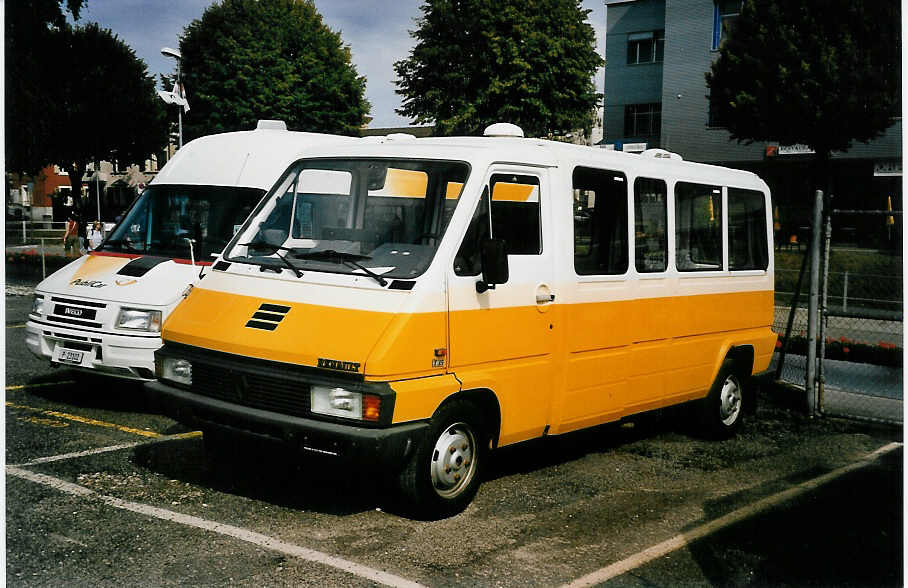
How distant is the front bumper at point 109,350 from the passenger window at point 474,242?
3.46 meters

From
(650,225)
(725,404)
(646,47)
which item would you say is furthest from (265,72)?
(650,225)

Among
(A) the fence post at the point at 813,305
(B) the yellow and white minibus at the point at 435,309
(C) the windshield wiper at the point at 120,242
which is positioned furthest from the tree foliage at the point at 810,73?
(C) the windshield wiper at the point at 120,242

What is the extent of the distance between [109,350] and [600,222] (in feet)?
14.7

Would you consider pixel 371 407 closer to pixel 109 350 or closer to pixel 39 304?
pixel 109 350

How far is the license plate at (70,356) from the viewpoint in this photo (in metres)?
8.79

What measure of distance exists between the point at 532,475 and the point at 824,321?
464 cm

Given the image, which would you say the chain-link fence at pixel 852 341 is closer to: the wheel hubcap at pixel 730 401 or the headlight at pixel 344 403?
the wheel hubcap at pixel 730 401

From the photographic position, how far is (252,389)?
20.0 ft

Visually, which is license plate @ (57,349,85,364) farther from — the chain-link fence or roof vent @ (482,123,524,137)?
the chain-link fence

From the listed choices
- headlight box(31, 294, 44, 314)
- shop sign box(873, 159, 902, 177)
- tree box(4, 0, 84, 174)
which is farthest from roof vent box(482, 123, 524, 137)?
shop sign box(873, 159, 902, 177)

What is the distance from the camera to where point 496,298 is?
648 centimetres

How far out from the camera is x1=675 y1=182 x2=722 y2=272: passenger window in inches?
333

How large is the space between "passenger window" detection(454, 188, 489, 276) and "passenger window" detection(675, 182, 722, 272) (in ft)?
8.20

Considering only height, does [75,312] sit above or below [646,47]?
Result: below
